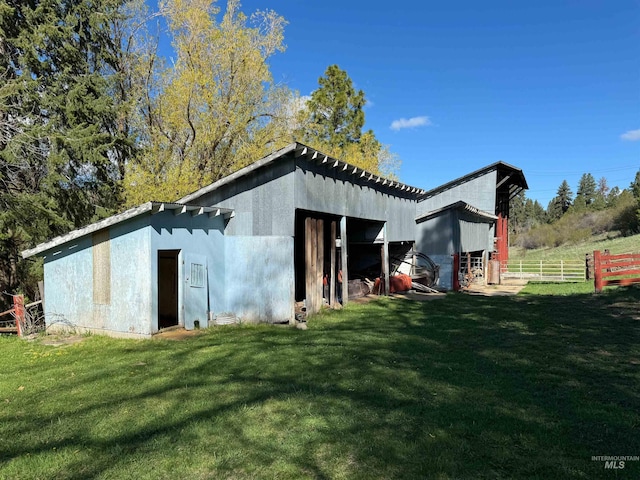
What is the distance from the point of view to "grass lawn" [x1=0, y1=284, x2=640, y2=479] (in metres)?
3.29

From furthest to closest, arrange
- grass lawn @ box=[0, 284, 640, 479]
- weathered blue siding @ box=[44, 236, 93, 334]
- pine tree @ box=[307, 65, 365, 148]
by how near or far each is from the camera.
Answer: pine tree @ box=[307, 65, 365, 148], weathered blue siding @ box=[44, 236, 93, 334], grass lawn @ box=[0, 284, 640, 479]

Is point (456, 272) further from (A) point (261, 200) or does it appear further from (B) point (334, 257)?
(A) point (261, 200)

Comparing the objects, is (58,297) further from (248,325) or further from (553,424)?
(553,424)

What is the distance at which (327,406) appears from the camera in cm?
446

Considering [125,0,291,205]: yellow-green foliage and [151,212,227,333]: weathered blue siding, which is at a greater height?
[125,0,291,205]: yellow-green foliage

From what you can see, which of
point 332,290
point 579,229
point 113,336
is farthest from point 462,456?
point 579,229

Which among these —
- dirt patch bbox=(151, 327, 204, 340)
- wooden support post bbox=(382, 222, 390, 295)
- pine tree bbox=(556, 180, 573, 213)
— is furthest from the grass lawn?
pine tree bbox=(556, 180, 573, 213)

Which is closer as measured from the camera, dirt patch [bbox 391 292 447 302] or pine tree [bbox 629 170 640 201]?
dirt patch [bbox 391 292 447 302]

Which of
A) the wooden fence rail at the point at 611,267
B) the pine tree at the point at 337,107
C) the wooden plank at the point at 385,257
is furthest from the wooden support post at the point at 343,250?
the pine tree at the point at 337,107

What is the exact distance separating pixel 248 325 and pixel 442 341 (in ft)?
15.4

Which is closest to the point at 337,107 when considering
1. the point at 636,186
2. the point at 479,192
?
the point at 479,192

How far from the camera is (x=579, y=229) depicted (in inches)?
2138

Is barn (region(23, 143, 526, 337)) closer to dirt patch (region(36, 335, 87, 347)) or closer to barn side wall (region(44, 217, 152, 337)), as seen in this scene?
barn side wall (region(44, 217, 152, 337))

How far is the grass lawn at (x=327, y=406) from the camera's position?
329 cm
